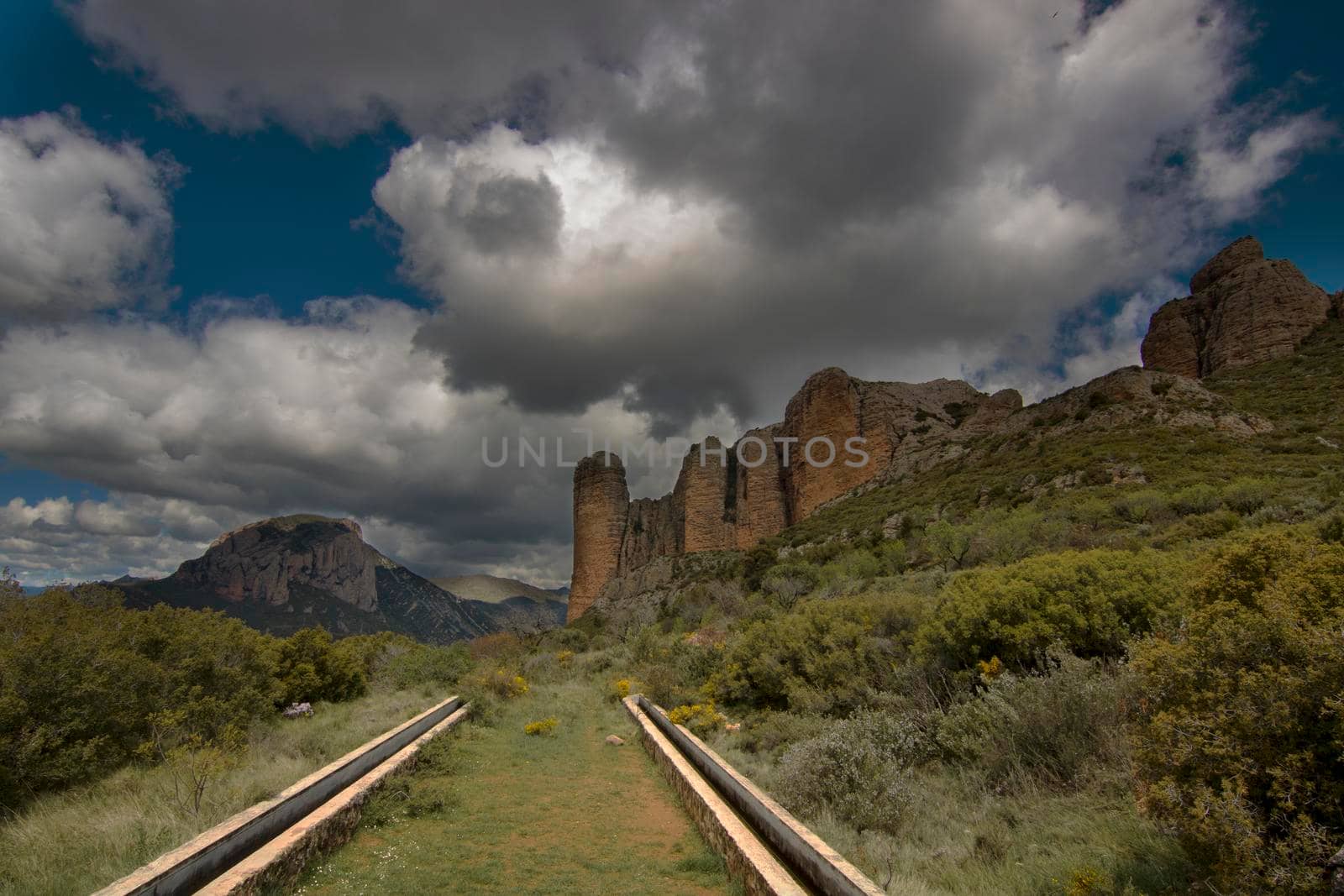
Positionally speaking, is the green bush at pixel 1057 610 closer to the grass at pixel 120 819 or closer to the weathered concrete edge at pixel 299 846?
the weathered concrete edge at pixel 299 846

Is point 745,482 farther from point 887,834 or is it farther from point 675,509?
point 887,834

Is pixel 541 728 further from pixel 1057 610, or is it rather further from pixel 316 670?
pixel 1057 610

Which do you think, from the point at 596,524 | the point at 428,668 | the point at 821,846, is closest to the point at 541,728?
the point at 428,668

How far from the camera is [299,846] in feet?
16.8

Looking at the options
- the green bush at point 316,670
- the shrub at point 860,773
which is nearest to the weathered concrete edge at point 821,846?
the shrub at point 860,773

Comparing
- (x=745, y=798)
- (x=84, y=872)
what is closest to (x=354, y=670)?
(x=84, y=872)

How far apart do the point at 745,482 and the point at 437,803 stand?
193ft

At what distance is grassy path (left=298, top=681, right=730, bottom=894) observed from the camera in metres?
5.36

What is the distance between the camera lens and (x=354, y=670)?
695 inches

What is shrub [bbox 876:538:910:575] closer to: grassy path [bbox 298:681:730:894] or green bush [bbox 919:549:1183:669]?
green bush [bbox 919:549:1183:669]

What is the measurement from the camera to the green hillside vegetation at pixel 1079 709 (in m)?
3.35

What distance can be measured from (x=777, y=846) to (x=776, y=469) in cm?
6030

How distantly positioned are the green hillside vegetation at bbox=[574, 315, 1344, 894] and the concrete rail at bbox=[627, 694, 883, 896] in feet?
1.53

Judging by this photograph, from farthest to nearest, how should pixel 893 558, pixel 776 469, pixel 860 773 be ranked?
pixel 776 469
pixel 893 558
pixel 860 773
